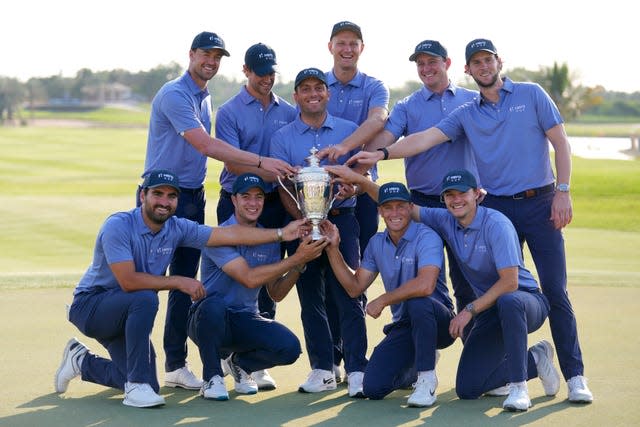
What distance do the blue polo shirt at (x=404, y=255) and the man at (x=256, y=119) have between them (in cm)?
88

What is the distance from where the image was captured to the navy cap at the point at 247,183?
6.83 meters

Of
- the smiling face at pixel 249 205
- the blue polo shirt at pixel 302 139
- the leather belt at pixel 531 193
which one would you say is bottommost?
the smiling face at pixel 249 205

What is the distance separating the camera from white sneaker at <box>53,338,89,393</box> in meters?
6.75

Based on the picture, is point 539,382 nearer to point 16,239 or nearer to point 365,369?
point 365,369

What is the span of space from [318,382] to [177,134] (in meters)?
1.95

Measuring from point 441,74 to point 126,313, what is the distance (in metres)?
2.74

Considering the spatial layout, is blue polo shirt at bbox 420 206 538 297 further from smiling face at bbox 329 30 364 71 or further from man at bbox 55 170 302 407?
smiling face at bbox 329 30 364 71

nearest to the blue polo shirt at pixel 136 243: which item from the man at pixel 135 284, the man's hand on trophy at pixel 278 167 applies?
the man at pixel 135 284

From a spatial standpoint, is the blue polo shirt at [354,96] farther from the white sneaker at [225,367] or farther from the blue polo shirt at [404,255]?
the white sneaker at [225,367]

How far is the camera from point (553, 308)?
22.6ft

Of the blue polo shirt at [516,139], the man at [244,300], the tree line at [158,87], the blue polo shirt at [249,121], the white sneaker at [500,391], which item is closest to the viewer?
the white sneaker at [500,391]

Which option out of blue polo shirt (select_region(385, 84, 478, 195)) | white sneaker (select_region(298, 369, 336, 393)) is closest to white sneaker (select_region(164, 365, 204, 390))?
white sneaker (select_region(298, 369, 336, 393))

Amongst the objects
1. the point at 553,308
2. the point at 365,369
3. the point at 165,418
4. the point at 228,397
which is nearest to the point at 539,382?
the point at 553,308

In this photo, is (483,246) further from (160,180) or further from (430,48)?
(160,180)
